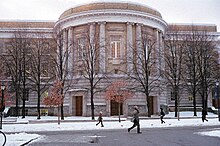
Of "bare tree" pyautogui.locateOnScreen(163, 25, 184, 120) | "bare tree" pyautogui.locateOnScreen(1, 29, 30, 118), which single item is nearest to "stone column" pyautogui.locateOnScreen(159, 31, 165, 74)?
"bare tree" pyautogui.locateOnScreen(163, 25, 184, 120)

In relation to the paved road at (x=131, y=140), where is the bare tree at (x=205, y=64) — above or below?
above

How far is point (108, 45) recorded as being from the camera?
49906 millimetres

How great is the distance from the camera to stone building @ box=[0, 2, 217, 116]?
4803 centimetres

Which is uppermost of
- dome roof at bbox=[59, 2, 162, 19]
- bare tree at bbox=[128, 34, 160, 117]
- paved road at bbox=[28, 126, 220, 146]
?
dome roof at bbox=[59, 2, 162, 19]

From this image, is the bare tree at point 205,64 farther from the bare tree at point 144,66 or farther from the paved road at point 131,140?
the paved road at point 131,140

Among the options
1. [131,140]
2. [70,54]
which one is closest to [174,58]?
[70,54]

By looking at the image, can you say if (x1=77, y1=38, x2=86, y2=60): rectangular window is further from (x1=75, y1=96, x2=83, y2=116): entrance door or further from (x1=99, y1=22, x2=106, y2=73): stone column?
(x1=75, y1=96, x2=83, y2=116): entrance door

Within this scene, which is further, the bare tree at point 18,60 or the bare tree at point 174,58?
the bare tree at point 18,60

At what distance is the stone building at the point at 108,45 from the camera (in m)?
48.0

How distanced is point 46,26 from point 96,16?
19395mm

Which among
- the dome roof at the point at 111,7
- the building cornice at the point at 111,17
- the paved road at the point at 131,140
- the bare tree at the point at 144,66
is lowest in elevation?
the paved road at the point at 131,140

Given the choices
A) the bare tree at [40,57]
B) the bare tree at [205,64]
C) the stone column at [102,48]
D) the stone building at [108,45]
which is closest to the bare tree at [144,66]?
the stone building at [108,45]

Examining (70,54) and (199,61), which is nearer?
(199,61)

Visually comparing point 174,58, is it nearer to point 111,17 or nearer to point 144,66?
point 144,66
